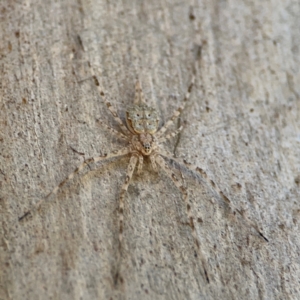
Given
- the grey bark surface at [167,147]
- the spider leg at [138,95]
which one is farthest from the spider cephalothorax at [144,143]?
the spider leg at [138,95]

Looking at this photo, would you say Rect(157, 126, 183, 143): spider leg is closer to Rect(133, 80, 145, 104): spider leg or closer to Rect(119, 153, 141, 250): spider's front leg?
Rect(119, 153, 141, 250): spider's front leg

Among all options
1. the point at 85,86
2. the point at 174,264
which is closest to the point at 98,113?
the point at 85,86

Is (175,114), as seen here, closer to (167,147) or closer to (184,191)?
(167,147)

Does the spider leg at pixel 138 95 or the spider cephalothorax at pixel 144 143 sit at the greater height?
the spider leg at pixel 138 95

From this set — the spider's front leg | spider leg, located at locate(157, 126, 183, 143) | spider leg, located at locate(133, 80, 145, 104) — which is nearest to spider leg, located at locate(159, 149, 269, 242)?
spider leg, located at locate(157, 126, 183, 143)

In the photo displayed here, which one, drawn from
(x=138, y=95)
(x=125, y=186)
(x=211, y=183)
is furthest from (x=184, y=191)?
(x=138, y=95)

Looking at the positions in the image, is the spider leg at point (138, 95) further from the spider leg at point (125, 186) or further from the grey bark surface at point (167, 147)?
the spider leg at point (125, 186)

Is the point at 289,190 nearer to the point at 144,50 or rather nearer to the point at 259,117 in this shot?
the point at 259,117

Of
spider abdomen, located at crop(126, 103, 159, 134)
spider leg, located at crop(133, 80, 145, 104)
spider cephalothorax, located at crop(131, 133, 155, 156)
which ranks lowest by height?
spider cephalothorax, located at crop(131, 133, 155, 156)
